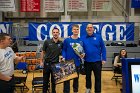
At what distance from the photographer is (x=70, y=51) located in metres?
5.63

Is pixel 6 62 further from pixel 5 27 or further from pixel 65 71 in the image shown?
pixel 5 27

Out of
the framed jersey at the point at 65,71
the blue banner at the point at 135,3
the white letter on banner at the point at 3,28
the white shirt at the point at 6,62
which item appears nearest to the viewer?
the white shirt at the point at 6,62

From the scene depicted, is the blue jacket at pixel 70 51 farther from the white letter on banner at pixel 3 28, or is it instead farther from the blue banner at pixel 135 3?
the blue banner at pixel 135 3

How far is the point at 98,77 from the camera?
583 cm

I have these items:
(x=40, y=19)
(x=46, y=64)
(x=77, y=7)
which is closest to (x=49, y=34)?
(x=77, y=7)

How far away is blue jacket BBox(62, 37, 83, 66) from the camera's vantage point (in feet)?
18.4

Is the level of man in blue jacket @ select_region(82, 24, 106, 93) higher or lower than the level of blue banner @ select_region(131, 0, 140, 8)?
lower

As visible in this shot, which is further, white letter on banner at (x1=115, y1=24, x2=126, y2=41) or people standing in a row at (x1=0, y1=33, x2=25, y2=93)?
white letter on banner at (x1=115, y1=24, x2=126, y2=41)

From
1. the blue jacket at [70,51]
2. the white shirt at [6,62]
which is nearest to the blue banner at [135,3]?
the blue jacket at [70,51]

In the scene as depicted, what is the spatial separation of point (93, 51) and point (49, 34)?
612 centimetres

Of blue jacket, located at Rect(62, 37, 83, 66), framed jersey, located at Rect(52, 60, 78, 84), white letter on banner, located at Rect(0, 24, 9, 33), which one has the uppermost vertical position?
white letter on banner, located at Rect(0, 24, 9, 33)

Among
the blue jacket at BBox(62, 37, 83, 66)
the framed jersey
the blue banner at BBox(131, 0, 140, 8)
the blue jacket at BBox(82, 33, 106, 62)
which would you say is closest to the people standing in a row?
the framed jersey

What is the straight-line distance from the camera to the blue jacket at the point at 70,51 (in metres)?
5.61

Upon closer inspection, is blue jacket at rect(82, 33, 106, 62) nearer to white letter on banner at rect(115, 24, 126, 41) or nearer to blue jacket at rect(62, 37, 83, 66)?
blue jacket at rect(62, 37, 83, 66)
